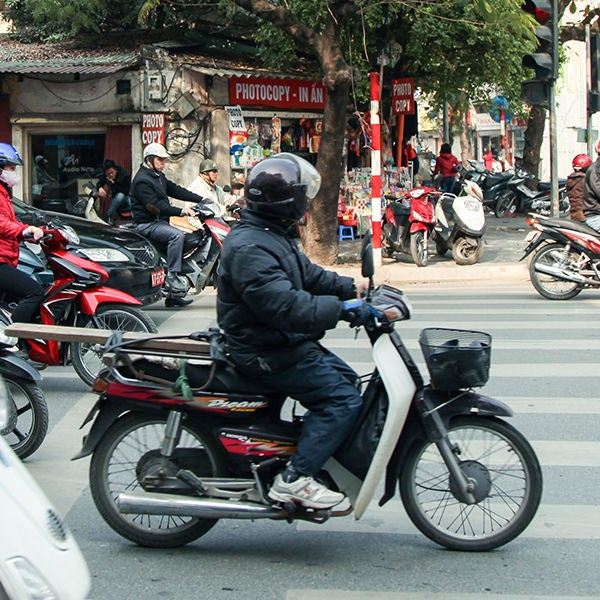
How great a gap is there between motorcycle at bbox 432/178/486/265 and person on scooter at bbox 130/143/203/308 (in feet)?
15.8

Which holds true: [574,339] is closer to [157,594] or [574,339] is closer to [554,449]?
[554,449]

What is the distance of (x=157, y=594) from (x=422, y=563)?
1115mm

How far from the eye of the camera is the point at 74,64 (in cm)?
1661

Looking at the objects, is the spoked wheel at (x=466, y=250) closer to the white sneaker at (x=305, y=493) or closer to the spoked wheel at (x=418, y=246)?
the spoked wheel at (x=418, y=246)

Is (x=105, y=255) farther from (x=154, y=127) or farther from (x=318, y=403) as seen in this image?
(x=154, y=127)

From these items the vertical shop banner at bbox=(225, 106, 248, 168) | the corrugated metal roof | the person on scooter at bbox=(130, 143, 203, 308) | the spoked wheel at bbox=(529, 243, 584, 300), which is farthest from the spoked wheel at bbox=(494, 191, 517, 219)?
the person on scooter at bbox=(130, 143, 203, 308)

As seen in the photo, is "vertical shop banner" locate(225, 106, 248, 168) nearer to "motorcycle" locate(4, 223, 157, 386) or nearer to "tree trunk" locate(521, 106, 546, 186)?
"tree trunk" locate(521, 106, 546, 186)

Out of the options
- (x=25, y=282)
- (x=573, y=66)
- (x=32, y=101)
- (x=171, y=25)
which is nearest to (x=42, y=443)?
(x=25, y=282)

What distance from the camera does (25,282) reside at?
716 cm

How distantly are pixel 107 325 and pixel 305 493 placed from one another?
3.57 meters

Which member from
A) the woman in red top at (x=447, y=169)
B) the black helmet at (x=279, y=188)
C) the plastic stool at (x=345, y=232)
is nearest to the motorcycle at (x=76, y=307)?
the black helmet at (x=279, y=188)

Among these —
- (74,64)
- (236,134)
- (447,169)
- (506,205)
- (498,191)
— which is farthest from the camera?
(498,191)

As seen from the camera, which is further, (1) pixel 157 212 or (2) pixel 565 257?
(2) pixel 565 257

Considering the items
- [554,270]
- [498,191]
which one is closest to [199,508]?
[554,270]
